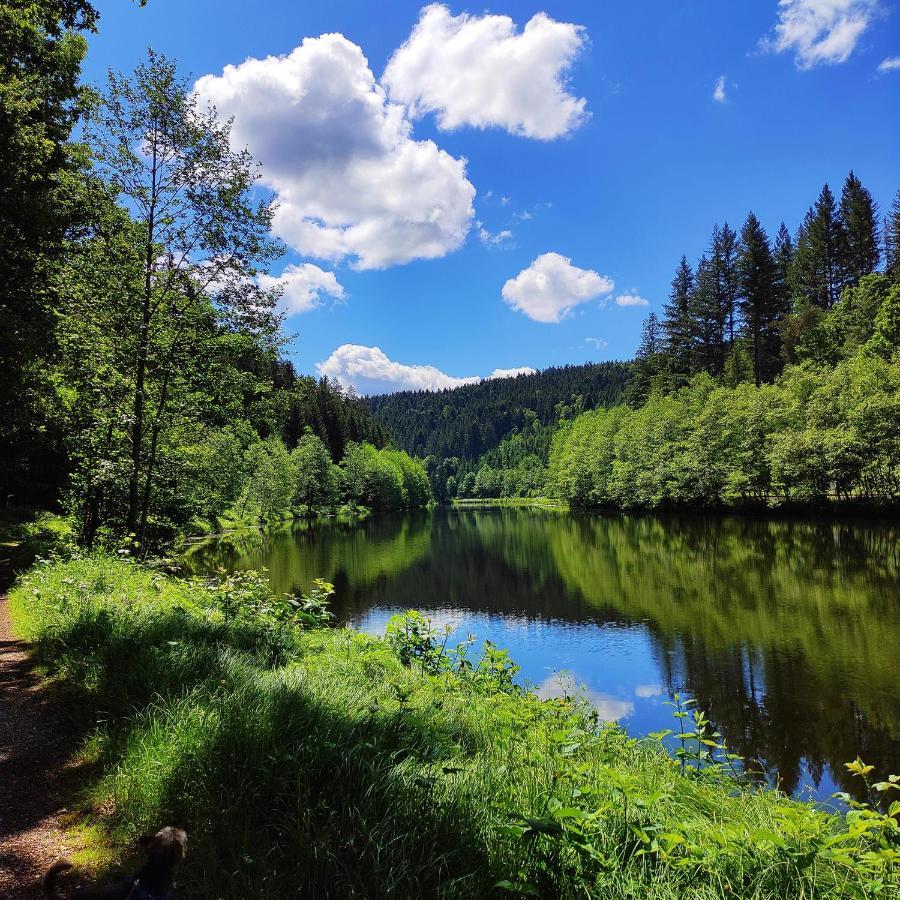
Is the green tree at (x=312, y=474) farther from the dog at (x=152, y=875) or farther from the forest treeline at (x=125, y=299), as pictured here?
the dog at (x=152, y=875)

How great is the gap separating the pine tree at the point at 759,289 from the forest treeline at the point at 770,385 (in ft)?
0.59

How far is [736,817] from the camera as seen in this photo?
493cm

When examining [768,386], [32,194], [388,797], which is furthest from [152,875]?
[768,386]

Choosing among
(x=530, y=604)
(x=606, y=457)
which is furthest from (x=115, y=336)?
(x=606, y=457)

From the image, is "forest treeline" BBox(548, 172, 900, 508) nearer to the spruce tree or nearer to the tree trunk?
the spruce tree

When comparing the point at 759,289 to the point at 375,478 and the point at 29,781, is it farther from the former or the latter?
the point at 29,781

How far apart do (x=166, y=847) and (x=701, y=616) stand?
19.8 metres

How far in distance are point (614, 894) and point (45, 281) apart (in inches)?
643

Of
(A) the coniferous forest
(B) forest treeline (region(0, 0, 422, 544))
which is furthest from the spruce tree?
(B) forest treeline (region(0, 0, 422, 544))

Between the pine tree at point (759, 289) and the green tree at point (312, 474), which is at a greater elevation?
the pine tree at point (759, 289)

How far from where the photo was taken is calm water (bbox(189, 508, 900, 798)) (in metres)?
11.2

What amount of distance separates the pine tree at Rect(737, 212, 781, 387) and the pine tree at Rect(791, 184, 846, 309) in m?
3.99

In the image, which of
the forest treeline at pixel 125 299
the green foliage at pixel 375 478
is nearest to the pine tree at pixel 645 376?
the green foliage at pixel 375 478

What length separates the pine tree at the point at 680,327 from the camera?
284 ft
